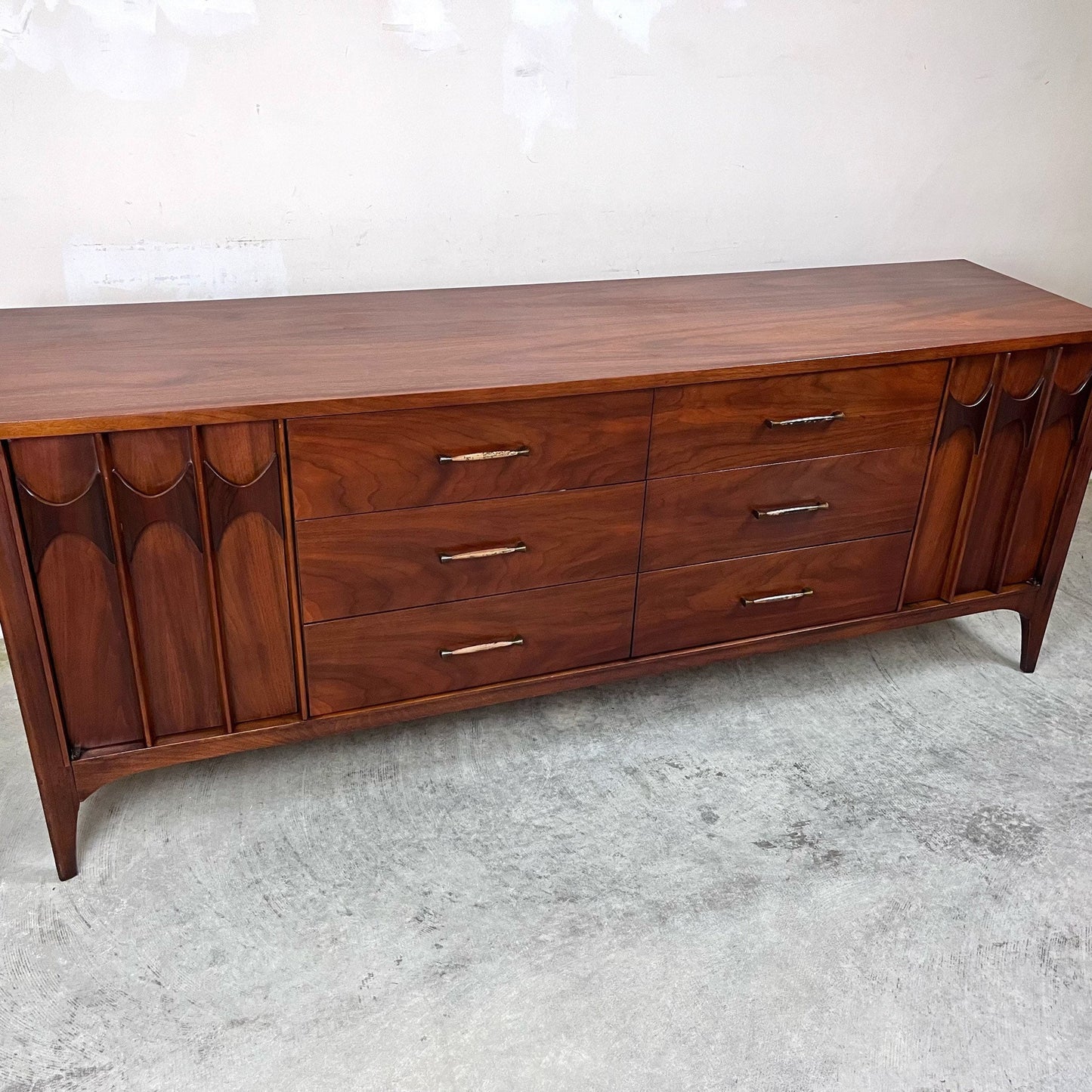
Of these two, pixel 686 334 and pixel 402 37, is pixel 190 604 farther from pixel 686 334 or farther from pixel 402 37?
pixel 402 37

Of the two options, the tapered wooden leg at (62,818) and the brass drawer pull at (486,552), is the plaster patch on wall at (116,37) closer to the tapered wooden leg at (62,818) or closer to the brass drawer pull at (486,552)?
the brass drawer pull at (486,552)

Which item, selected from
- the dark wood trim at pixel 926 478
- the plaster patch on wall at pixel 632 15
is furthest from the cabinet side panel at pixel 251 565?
the dark wood trim at pixel 926 478

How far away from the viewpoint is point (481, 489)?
1676 mm

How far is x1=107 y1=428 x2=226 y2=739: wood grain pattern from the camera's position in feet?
4.83

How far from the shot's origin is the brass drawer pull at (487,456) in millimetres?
1623

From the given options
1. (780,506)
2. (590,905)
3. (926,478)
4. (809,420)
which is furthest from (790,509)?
(590,905)

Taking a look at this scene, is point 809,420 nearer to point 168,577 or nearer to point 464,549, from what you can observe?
point 464,549

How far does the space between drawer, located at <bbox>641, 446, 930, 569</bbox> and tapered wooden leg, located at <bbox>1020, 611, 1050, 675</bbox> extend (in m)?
0.43

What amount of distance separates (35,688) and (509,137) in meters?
1.27

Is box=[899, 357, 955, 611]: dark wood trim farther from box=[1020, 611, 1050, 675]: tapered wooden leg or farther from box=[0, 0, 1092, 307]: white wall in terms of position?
box=[0, 0, 1092, 307]: white wall

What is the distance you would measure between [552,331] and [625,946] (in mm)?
990

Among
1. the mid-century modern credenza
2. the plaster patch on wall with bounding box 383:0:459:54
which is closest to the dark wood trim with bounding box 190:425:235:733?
the mid-century modern credenza

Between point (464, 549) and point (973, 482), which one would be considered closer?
point (464, 549)

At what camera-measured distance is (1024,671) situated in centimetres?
228
